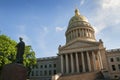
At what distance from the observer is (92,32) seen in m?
69.0

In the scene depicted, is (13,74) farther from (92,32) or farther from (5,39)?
(92,32)

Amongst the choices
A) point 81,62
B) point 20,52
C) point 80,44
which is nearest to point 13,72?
point 20,52

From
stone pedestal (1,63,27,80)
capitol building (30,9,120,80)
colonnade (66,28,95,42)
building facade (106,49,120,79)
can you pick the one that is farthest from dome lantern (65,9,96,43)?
stone pedestal (1,63,27,80)

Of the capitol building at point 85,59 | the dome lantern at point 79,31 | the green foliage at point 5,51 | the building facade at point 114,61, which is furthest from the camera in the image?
the dome lantern at point 79,31

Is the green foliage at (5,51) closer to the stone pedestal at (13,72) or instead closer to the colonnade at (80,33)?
the stone pedestal at (13,72)

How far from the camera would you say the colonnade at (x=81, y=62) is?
48.9 m

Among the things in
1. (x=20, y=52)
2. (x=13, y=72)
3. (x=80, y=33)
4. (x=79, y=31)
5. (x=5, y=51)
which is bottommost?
(x=13, y=72)

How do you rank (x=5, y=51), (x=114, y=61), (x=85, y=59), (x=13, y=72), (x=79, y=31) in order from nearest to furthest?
(x=13, y=72) < (x=5, y=51) < (x=85, y=59) < (x=114, y=61) < (x=79, y=31)

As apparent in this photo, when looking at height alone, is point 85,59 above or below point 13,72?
above

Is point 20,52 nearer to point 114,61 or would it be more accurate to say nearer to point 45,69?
point 114,61

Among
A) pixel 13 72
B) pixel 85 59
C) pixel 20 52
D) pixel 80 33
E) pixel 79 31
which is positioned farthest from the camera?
pixel 79 31

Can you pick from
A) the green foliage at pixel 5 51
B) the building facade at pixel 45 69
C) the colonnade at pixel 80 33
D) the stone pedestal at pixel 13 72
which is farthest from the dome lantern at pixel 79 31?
the stone pedestal at pixel 13 72

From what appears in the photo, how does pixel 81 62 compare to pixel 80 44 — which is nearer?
pixel 81 62

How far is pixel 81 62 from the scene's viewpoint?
53094mm
